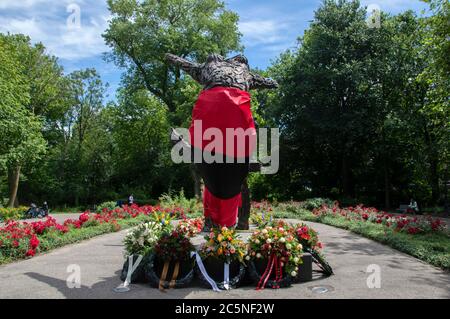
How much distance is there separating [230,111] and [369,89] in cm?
2286

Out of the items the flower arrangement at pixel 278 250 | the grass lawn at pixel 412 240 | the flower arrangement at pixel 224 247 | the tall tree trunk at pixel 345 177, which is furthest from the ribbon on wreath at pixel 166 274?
the tall tree trunk at pixel 345 177

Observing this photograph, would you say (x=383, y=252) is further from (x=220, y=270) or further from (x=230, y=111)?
(x=230, y=111)

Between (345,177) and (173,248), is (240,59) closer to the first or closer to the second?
(173,248)

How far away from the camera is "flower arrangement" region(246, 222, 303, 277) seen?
624 centimetres

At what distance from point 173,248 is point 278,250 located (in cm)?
171

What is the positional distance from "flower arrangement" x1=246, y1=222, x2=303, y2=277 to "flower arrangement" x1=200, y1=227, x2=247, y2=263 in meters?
0.22

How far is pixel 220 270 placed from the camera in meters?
6.30

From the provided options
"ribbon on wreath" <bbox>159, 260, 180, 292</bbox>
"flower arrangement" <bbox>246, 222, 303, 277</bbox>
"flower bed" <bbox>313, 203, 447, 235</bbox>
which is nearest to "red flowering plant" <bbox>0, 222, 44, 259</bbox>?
"ribbon on wreath" <bbox>159, 260, 180, 292</bbox>

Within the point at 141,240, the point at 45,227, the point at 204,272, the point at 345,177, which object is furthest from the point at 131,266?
the point at 345,177

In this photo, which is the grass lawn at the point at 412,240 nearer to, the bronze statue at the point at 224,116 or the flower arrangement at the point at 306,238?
the flower arrangement at the point at 306,238

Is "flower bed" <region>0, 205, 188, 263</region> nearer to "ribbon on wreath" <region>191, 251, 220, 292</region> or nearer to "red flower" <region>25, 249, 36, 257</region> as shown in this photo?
"red flower" <region>25, 249, 36, 257</region>

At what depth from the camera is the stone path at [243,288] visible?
587 centimetres

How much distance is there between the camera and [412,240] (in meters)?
10.6

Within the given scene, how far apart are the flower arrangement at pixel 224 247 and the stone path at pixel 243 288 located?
0.52 metres
